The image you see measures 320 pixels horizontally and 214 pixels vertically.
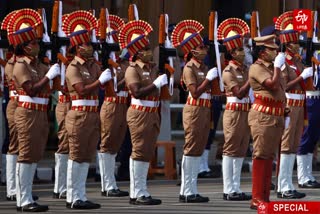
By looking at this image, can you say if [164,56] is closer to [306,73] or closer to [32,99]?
[306,73]

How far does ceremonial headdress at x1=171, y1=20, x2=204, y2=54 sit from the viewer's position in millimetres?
16938

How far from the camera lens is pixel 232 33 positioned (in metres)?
17.3

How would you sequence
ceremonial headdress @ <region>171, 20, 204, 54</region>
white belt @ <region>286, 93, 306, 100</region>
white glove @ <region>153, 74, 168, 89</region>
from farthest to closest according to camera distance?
white belt @ <region>286, 93, 306, 100</region> → ceremonial headdress @ <region>171, 20, 204, 54</region> → white glove @ <region>153, 74, 168, 89</region>

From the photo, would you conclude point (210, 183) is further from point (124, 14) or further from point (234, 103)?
point (124, 14)

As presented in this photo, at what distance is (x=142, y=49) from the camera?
54.0 feet

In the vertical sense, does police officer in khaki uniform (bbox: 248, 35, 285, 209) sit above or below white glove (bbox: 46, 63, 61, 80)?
below

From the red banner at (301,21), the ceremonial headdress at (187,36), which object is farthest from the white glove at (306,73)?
the ceremonial headdress at (187,36)

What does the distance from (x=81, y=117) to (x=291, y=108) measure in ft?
10.5

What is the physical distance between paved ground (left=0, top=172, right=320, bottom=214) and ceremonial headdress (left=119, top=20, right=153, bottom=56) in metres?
→ 1.95

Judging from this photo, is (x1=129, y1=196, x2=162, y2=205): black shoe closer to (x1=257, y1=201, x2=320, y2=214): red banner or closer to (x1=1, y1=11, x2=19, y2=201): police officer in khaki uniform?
(x1=1, y1=11, x2=19, y2=201): police officer in khaki uniform

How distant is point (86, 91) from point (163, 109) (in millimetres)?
6036

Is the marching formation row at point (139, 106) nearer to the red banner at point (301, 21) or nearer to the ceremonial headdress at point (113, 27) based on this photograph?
the ceremonial headdress at point (113, 27)

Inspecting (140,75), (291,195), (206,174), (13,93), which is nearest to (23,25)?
(13,93)

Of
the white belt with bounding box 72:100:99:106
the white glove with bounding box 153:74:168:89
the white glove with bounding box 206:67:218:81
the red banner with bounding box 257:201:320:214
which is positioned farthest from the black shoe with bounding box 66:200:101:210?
the red banner with bounding box 257:201:320:214
